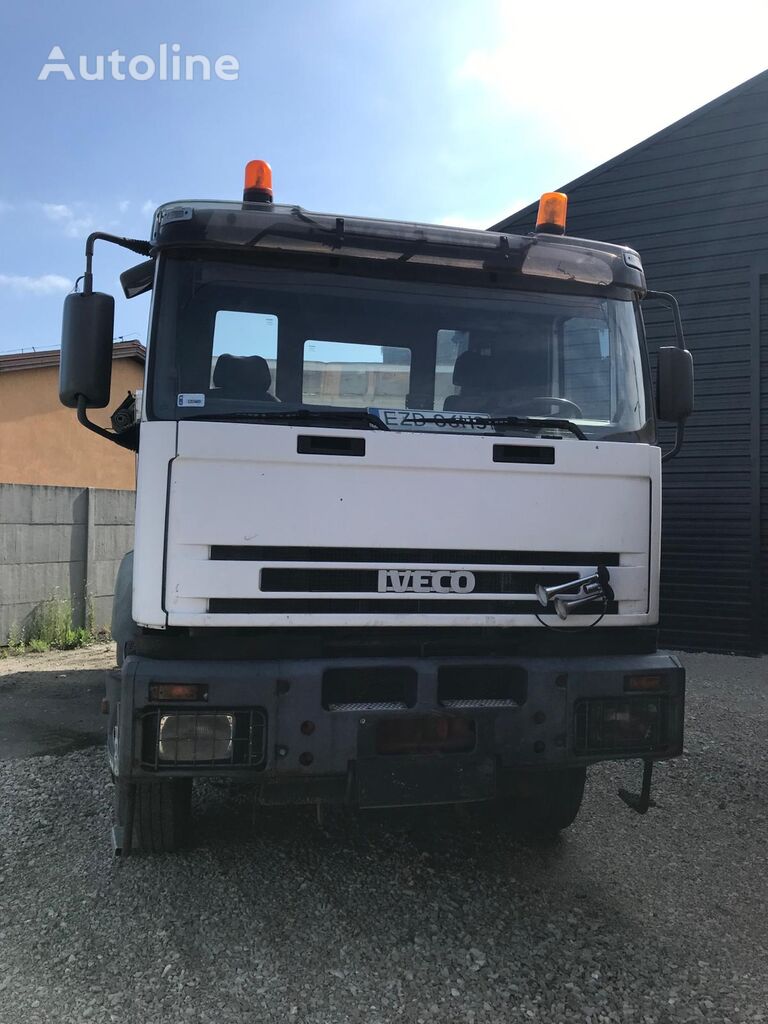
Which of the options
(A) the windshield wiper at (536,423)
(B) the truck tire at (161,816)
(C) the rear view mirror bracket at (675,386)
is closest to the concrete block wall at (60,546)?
(B) the truck tire at (161,816)

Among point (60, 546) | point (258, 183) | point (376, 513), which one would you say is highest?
point (258, 183)

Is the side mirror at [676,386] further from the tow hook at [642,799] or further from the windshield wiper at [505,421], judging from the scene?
the tow hook at [642,799]

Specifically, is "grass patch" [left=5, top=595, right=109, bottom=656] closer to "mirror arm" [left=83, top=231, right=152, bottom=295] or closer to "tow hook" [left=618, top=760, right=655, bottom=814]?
"mirror arm" [left=83, top=231, right=152, bottom=295]

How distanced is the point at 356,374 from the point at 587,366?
0.99 meters

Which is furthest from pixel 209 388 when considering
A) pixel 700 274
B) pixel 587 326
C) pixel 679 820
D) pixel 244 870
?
pixel 700 274

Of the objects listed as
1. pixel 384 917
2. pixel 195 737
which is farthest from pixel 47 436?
pixel 384 917

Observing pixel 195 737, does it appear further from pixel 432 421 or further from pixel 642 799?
pixel 642 799

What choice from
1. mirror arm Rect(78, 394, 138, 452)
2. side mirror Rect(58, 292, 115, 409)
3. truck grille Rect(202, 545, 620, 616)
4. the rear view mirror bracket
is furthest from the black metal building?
side mirror Rect(58, 292, 115, 409)

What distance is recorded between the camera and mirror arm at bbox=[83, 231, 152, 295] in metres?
3.11

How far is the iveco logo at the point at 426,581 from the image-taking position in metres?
2.93

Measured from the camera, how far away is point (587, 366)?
11.3 feet

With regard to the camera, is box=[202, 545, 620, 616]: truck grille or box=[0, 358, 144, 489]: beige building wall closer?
box=[202, 545, 620, 616]: truck grille

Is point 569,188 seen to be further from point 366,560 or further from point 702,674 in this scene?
point 366,560

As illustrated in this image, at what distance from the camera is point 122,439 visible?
133 inches
